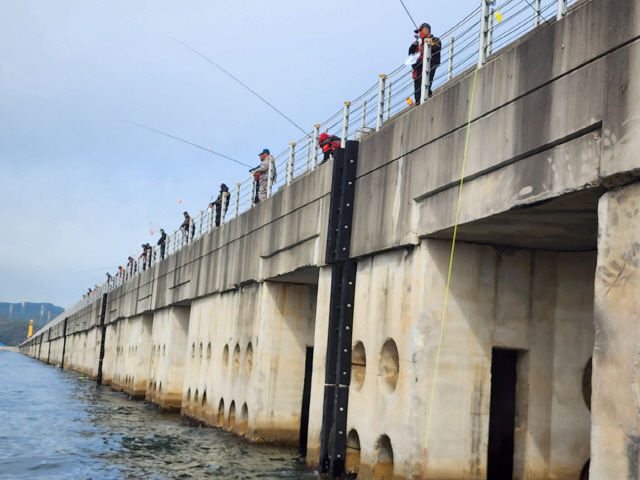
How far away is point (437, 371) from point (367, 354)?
7.14 feet

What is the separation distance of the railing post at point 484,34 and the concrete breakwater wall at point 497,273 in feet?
1.34

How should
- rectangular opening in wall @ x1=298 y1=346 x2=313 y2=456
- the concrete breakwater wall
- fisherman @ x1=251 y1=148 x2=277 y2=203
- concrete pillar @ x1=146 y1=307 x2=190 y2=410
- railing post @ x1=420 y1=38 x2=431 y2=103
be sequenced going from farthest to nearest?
concrete pillar @ x1=146 y1=307 x2=190 y2=410 < fisherman @ x1=251 y1=148 x2=277 y2=203 < rectangular opening in wall @ x1=298 y1=346 x2=313 y2=456 < railing post @ x1=420 y1=38 x2=431 y2=103 < the concrete breakwater wall

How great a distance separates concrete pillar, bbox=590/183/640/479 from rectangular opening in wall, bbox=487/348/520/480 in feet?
16.4

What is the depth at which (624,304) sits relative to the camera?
8336mm

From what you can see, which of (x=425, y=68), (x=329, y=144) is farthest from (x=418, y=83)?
(x=329, y=144)

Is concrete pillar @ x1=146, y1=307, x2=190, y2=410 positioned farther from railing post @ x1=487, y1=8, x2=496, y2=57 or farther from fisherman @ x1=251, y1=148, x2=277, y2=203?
railing post @ x1=487, y1=8, x2=496, y2=57

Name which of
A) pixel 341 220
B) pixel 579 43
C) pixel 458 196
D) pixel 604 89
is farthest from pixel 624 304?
pixel 341 220

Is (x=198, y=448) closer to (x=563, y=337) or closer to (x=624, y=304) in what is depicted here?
(x=563, y=337)

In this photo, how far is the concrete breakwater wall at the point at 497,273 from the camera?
28.2 feet

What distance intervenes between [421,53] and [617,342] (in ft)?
25.0

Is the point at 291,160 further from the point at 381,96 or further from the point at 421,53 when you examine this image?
the point at 421,53

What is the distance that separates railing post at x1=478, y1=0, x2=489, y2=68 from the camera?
1197 centimetres

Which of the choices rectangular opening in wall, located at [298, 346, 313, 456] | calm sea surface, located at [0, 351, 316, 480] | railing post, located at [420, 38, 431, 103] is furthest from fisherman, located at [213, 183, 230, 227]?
railing post, located at [420, 38, 431, 103]

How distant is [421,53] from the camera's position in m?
14.6
